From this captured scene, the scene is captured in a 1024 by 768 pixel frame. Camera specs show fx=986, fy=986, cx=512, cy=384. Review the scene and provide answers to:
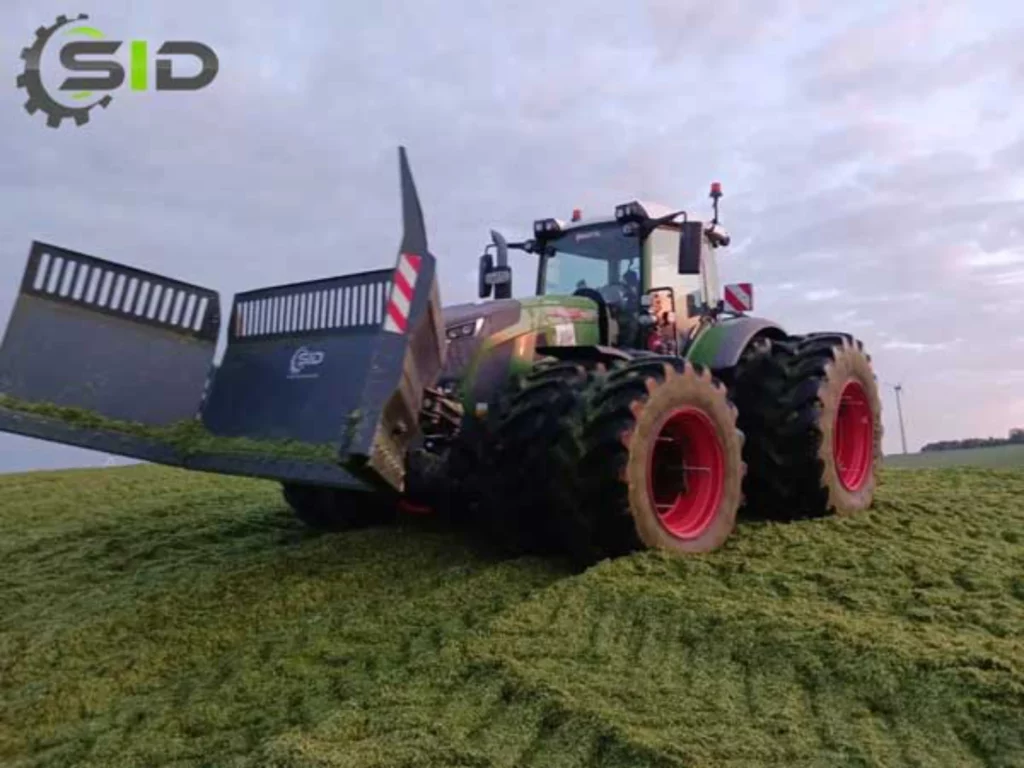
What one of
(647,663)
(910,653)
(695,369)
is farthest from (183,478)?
(910,653)

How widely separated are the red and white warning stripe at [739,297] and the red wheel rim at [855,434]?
966 millimetres

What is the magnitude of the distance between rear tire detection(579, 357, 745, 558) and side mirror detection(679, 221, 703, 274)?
33.9 inches

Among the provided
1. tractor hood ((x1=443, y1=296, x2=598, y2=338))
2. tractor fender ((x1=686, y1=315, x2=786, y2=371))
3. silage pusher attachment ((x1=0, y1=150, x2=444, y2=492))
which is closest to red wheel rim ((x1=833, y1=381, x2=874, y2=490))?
tractor fender ((x1=686, y1=315, x2=786, y2=371))

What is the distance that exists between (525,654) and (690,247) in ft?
10.00

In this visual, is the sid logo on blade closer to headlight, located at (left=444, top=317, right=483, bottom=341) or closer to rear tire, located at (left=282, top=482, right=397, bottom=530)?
headlight, located at (left=444, top=317, right=483, bottom=341)

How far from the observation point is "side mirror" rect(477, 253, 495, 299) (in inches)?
282

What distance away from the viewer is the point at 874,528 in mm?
5496

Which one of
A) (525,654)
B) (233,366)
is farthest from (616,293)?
(525,654)

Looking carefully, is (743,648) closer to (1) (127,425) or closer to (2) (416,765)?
(2) (416,765)

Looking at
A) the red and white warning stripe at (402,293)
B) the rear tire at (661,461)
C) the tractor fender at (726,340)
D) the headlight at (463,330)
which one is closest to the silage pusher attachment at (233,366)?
the red and white warning stripe at (402,293)

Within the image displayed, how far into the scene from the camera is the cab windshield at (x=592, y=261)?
6523 mm

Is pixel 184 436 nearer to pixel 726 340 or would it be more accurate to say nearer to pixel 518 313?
pixel 518 313

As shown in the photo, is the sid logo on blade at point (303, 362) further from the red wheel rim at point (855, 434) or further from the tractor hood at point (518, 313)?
the red wheel rim at point (855, 434)

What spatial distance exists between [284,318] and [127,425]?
1.02 metres
